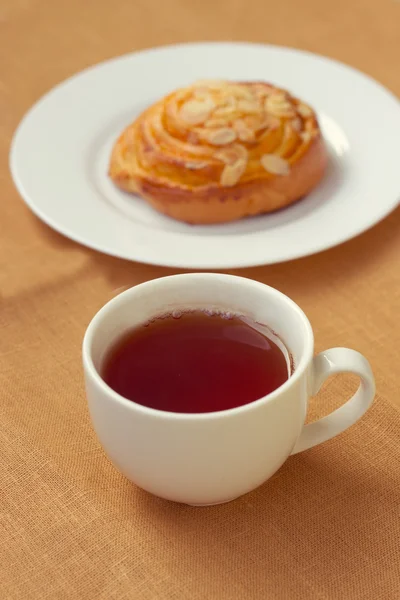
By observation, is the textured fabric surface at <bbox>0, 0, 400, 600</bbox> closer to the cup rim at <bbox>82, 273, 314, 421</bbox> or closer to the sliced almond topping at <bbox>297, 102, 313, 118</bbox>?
the cup rim at <bbox>82, 273, 314, 421</bbox>

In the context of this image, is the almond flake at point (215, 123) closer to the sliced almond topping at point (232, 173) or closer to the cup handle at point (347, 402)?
the sliced almond topping at point (232, 173)

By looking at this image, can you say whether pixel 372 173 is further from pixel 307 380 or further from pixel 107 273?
pixel 307 380

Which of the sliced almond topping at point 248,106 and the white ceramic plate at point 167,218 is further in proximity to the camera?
the sliced almond topping at point 248,106

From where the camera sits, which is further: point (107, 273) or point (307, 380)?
point (107, 273)

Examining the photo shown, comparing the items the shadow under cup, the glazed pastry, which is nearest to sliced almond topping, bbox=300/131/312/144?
the glazed pastry

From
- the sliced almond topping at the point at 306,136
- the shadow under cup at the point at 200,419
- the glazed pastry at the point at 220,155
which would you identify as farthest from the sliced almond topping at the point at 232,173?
the shadow under cup at the point at 200,419

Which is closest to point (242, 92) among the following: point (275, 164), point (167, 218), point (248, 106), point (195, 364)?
point (248, 106)

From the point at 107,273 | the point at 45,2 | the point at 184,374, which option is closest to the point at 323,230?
the point at 107,273
